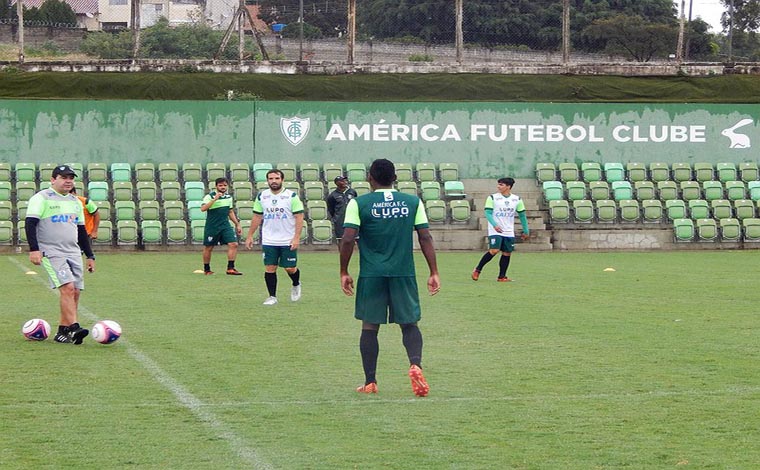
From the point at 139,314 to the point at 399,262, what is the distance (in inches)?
260

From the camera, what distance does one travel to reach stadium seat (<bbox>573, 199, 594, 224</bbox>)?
3086cm

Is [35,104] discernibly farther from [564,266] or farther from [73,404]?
[73,404]

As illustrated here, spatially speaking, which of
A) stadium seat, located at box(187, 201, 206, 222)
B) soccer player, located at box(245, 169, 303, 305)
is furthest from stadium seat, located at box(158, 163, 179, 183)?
soccer player, located at box(245, 169, 303, 305)

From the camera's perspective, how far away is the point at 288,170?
31500 mm

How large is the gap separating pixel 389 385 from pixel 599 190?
22560mm

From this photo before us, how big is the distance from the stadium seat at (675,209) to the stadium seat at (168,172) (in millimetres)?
12893

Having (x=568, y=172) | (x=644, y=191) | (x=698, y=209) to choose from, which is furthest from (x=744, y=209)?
(x=568, y=172)

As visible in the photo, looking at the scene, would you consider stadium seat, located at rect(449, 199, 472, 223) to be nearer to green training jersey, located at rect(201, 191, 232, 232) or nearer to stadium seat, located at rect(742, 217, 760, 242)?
stadium seat, located at rect(742, 217, 760, 242)

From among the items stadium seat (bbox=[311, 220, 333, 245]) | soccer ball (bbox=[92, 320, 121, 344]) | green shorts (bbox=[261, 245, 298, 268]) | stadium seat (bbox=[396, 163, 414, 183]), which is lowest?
stadium seat (bbox=[311, 220, 333, 245])

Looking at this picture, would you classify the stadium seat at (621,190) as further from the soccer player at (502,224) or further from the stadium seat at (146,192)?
the stadium seat at (146,192)

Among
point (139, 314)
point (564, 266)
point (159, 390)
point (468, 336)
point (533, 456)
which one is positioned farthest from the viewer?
point (564, 266)

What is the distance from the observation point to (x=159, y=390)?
9656 millimetres

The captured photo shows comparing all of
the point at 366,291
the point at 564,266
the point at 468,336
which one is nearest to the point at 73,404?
the point at 366,291

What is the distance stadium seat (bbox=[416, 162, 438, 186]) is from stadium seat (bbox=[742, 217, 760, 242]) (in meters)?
8.21
